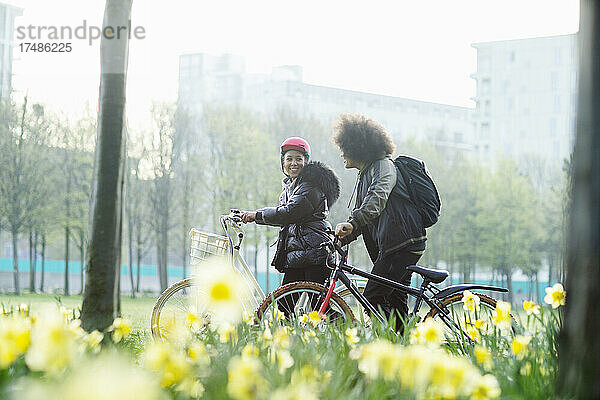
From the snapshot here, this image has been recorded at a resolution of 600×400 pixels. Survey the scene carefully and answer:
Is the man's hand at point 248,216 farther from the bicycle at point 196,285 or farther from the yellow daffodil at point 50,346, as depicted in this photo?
the yellow daffodil at point 50,346

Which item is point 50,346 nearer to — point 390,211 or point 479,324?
point 479,324

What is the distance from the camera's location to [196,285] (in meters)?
5.30

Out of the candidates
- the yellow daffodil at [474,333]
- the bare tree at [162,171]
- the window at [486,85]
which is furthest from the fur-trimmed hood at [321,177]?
the window at [486,85]

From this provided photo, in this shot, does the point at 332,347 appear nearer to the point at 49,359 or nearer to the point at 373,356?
the point at 373,356

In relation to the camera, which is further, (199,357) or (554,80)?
(554,80)

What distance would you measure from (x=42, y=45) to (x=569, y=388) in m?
6.43

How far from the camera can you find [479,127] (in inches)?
1849

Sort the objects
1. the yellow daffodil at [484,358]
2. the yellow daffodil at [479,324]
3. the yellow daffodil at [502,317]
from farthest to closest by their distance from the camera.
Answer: the yellow daffodil at [479,324] → the yellow daffodil at [502,317] → the yellow daffodil at [484,358]

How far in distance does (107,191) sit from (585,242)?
326 cm

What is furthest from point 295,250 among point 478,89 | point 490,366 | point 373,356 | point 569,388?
point 478,89

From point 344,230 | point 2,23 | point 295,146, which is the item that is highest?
point 2,23

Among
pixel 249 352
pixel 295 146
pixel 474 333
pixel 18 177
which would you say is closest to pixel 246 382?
pixel 249 352

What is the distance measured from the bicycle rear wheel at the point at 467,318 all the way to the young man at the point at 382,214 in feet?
1.44

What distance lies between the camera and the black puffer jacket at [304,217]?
5473 millimetres
